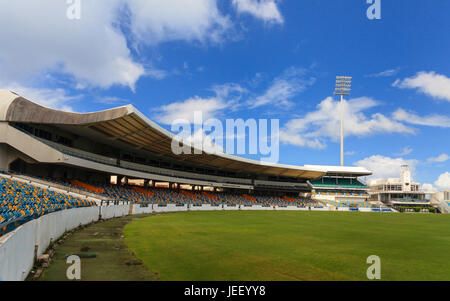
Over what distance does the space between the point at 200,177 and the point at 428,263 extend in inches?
2426

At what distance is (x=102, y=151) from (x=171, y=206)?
14468mm

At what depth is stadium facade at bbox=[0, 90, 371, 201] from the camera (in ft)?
110

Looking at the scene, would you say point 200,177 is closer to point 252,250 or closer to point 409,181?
point 252,250

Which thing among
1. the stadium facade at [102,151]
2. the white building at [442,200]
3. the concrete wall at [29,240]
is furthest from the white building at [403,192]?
Answer: the concrete wall at [29,240]

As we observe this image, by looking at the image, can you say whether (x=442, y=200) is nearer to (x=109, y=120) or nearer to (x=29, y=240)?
(x=109, y=120)

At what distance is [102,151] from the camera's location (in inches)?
1961

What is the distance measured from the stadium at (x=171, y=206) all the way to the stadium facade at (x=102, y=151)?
15 centimetres

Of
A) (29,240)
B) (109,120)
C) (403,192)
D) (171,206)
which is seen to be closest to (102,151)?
(171,206)

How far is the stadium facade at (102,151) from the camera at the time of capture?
3353cm

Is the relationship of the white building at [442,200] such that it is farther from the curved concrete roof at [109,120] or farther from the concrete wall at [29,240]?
the concrete wall at [29,240]

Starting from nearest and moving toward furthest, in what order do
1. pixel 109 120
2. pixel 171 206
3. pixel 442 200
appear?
pixel 109 120, pixel 171 206, pixel 442 200

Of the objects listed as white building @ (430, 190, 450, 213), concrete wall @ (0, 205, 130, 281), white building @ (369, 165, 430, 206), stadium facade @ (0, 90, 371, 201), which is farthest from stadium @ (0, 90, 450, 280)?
white building @ (430, 190, 450, 213)

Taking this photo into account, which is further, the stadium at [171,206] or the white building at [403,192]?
the white building at [403,192]

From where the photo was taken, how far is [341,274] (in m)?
9.09
